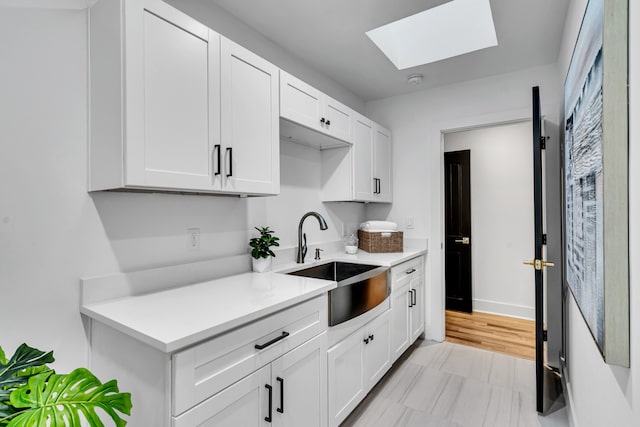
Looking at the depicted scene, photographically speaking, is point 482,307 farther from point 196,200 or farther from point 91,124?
point 91,124

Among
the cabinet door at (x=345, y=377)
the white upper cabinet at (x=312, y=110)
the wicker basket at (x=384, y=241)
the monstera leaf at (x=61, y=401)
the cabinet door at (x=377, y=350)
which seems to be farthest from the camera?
the wicker basket at (x=384, y=241)

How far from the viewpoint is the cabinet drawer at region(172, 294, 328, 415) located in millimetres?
976

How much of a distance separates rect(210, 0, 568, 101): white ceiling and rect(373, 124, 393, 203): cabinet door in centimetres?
47

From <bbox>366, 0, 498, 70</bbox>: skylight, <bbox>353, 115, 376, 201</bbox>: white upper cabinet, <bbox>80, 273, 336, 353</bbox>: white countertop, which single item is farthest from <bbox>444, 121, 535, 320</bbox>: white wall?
<bbox>80, 273, 336, 353</bbox>: white countertop

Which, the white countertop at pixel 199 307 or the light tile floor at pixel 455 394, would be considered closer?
the white countertop at pixel 199 307

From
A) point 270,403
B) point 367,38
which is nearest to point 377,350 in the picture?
point 270,403

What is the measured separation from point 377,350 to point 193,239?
4.52 feet

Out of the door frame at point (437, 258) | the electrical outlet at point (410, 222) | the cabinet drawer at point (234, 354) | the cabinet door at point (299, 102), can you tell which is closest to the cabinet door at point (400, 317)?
the door frame at point (437, 258)

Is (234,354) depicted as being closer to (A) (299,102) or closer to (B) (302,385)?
(B) (302,385)

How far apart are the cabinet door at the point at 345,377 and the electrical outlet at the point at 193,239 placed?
88 cm

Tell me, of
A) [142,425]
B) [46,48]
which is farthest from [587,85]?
[46,48]

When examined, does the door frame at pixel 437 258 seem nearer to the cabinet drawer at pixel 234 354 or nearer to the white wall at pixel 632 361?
the white wall at pixel 632 361

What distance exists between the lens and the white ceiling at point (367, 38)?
1894mm

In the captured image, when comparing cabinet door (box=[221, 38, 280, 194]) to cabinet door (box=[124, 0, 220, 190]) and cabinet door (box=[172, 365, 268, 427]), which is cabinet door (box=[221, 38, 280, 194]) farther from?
cabinet door (box=[172, 365, 268, 427])
